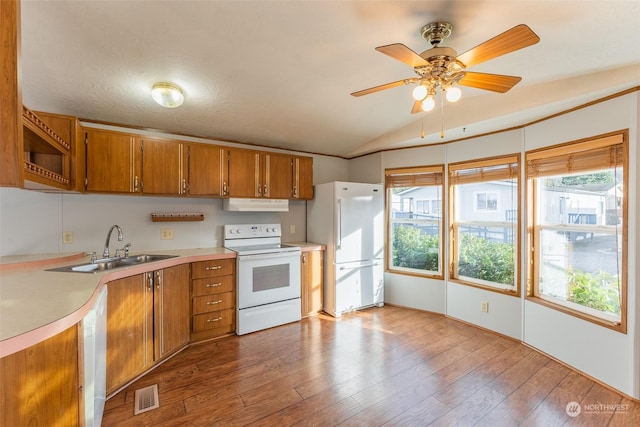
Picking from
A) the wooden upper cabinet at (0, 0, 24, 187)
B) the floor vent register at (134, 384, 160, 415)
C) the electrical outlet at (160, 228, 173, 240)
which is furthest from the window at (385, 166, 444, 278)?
the wooden upper cabinet at (0, 0, 24, 187)

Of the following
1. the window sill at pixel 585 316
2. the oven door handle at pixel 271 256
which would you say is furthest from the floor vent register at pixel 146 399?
the window sill at pixel 585 316

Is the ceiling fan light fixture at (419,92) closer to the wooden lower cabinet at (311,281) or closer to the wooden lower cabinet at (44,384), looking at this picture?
the wooden lower cabinet at (44,384)

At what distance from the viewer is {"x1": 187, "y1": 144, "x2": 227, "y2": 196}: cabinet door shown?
304 cm

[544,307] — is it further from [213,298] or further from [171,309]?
[171,309]

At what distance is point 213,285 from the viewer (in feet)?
9.65

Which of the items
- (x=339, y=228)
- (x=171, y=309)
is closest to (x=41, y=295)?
(x=171, y=309)

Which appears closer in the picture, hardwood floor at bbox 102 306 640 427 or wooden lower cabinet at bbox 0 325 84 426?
wooden lower cabinet at bbox 0 325 84 426

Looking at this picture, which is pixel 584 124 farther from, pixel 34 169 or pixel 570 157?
pixel 34 169

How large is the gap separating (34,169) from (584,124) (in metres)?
4.05

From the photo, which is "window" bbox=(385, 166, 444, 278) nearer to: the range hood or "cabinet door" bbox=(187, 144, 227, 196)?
the range hood

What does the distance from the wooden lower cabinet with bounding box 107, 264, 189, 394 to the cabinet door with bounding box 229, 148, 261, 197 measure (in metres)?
1.07

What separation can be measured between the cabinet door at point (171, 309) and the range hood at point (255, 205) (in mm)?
880

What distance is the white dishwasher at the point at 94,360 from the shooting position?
1.38 m

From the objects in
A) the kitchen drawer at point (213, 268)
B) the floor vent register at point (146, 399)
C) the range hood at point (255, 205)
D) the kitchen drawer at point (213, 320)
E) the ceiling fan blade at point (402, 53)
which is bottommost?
the floor vent register at point (146, 399)
